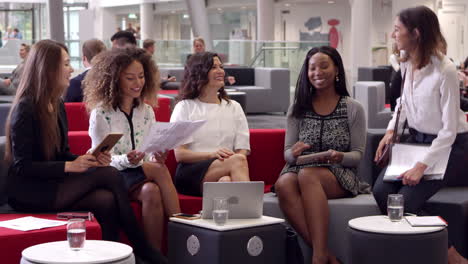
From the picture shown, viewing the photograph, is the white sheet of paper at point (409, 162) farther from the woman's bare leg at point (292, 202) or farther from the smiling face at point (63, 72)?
the smiling face at point (63, 72)

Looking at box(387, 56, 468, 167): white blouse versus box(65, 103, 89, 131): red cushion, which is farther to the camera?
box(65, 103, 89, 131): red cushion

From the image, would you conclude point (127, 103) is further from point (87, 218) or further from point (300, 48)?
point (300, 48)

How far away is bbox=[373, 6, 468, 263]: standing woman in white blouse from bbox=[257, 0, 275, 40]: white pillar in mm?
20839

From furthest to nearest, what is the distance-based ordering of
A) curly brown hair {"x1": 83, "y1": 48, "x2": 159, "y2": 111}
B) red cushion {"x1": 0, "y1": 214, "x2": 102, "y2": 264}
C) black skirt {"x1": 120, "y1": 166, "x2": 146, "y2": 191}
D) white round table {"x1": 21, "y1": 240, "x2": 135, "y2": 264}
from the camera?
curly brown hair {"x1": 83, "y1": 48, "x2": 159, "y2": 111} < black skirt {"x1": 120, "y1": 166, "x2": 146, "y2": 191} < red cushion {"x1": 0, "y1": 214, "x2": 102, "y2": 264} < white round table {"x1": 21, "y1": 240, "x2": 135, "y2": 264}

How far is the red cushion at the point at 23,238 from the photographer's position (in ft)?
12.8

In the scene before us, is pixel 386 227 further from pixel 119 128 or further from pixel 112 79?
pixel 112 79

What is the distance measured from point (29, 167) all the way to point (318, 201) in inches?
64.0

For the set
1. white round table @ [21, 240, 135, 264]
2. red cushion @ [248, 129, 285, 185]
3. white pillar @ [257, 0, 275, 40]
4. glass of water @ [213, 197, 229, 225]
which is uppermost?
white pillar @ [257, 0, 275, 40]

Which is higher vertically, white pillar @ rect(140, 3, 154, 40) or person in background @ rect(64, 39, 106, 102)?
white pillar @ rect(140, 3, 154, 40)

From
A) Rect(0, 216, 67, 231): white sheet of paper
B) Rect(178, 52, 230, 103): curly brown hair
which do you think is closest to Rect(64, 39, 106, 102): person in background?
Rect(178, 52, 230, 103): curly brown hair

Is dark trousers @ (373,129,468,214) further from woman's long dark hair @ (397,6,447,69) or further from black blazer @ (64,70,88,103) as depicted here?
black blazer @ (64,70,88,103)

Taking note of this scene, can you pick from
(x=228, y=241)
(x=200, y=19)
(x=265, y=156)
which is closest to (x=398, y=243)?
(x=228, y=241)

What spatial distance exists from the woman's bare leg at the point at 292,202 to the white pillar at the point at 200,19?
9.55 meters

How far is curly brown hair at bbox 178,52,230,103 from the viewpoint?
17.3 feet
